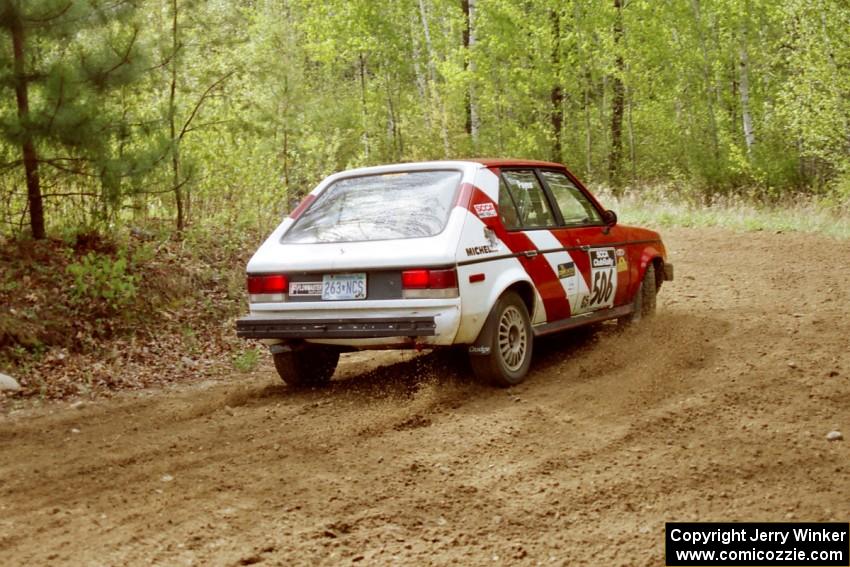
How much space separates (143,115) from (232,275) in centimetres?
219

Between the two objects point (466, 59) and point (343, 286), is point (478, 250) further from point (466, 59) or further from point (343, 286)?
point (466, 59)

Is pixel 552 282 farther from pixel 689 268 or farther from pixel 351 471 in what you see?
pixel 689 268

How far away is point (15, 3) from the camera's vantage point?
9.29 meters

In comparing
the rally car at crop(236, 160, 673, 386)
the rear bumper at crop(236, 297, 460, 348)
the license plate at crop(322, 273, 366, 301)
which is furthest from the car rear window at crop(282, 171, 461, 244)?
the rear bumper at crop(236, 297, 460, 348)

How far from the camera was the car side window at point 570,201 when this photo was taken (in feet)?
26.2

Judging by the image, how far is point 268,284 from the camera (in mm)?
6855

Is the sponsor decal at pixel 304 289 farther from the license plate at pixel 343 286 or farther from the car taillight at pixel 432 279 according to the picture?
the car taillight at pixel 432 279

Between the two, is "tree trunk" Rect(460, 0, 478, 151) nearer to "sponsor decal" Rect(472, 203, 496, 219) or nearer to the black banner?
"sponsor decal" Rect(472, 203, 496, 219)

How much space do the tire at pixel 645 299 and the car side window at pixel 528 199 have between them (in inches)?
68.6

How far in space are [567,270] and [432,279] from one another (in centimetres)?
174

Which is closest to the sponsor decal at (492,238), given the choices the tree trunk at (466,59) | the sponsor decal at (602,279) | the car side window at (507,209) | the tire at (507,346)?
the car side window at (507,209)

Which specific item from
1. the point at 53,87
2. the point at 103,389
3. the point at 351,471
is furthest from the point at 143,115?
the point at 351,471

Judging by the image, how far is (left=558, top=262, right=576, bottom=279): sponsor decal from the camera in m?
7.57

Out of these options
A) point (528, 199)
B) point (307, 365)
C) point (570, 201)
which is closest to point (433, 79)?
point (570, 201)
